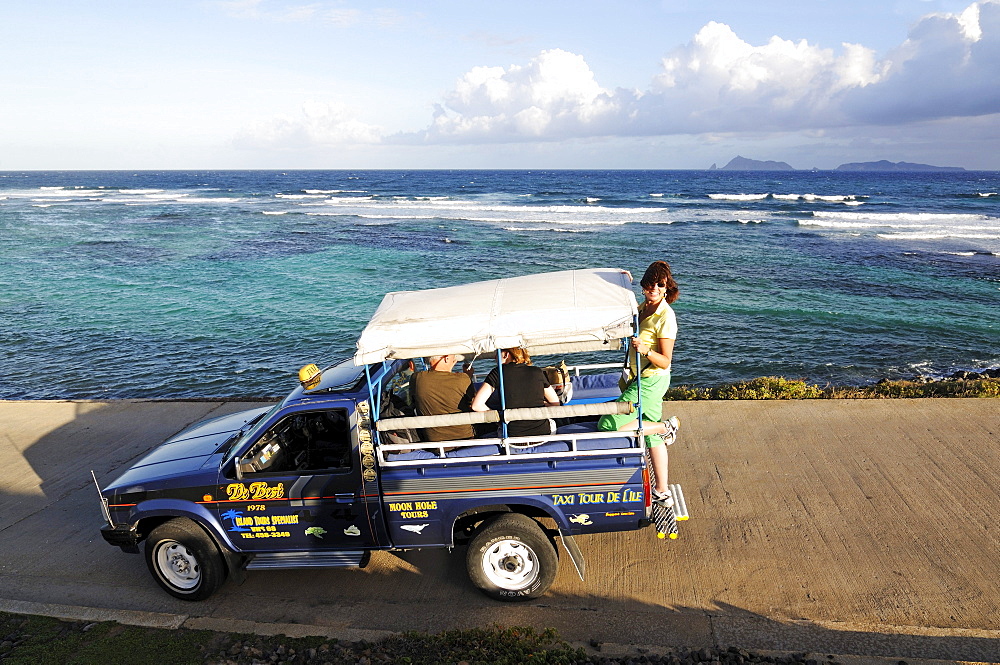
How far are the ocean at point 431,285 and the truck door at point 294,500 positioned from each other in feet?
29.7

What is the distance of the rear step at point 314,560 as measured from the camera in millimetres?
6125

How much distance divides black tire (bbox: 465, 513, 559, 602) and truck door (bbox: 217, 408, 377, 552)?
0.99 m

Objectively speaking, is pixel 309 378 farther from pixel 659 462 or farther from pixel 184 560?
pixel 659 462

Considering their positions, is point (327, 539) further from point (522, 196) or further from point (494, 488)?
point (522, 196)

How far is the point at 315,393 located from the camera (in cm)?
621

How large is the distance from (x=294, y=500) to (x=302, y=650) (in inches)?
48.0

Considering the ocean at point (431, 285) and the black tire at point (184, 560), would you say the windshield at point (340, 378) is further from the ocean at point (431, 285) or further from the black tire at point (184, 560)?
the ocean at point (431, 285)

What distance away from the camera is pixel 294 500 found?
6066 millimetres

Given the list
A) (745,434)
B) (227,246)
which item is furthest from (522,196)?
(745,434)

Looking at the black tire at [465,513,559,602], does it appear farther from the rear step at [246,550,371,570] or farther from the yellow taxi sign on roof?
the yellow taxi sign on roof

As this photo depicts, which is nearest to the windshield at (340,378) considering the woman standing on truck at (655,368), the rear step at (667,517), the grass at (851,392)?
the woman standing on truck at (655,368)

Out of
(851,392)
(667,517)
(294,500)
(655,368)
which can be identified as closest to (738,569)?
(667,517)

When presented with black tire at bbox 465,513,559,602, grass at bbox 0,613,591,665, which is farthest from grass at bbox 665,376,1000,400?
grass at bbox 0,613,591,665

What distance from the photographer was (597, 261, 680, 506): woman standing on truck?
6.25m
